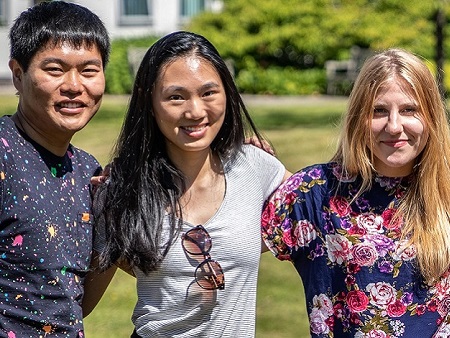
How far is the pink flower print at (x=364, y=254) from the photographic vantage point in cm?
304

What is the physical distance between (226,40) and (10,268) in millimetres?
17621

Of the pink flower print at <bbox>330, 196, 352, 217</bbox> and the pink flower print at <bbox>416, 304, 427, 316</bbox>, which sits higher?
the pink flower print at <bbox>330, 196, 352, 217</bbox>

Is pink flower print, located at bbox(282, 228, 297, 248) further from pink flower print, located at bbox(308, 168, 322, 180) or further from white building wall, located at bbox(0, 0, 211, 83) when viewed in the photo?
white building wall, located at bbox(0, 0, 211, 83)

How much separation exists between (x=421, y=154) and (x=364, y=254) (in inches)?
17.0

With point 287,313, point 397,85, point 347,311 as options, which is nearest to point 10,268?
Result: point 347,311

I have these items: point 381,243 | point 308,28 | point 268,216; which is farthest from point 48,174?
point 308,28

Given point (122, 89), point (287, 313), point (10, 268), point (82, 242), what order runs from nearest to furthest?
point (10, 268) → point (82, 242) → point (287, 313) → point (122, 89)

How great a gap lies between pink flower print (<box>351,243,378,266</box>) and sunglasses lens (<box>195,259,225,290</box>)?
1.56 ft

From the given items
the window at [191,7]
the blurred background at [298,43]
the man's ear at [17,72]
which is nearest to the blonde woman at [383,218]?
the man's ear at [17,72]

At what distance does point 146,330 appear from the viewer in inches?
121

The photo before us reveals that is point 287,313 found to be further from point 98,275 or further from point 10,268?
point 10,268

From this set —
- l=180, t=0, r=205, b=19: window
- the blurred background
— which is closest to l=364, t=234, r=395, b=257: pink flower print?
the blurred background

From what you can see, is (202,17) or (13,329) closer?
(13,329)

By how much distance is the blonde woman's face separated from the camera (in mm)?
3061
